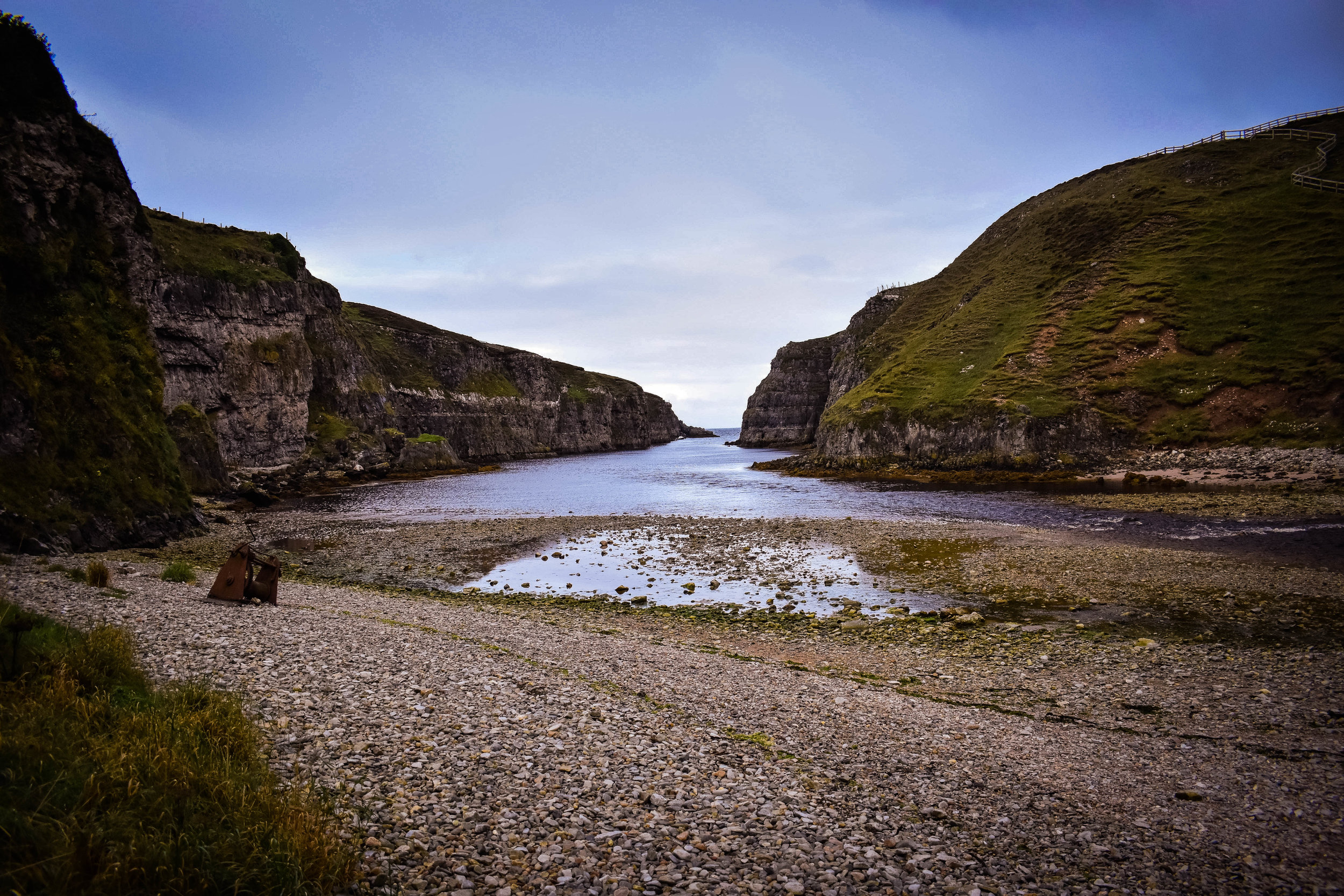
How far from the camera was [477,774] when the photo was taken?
8.19 meters

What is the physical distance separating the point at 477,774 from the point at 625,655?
306 inches

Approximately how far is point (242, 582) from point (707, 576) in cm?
1757

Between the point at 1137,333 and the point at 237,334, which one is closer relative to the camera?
the point at 237,334

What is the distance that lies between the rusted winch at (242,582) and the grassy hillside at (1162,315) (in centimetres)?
7881

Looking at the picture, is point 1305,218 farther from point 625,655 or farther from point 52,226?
point 52,226

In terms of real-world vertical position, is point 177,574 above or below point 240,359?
below

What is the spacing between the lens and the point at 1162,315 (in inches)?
3187

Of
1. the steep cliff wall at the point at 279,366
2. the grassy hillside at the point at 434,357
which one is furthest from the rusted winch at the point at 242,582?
the grassy hillside at the point at 434,357

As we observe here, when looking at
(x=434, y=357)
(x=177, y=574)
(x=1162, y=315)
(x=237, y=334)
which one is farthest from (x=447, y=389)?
(x=1162, y=315)

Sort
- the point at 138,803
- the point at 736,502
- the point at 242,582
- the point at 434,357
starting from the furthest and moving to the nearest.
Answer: the point at 434,357
the point at 736,502
the point at 242,582
the point at 138,803

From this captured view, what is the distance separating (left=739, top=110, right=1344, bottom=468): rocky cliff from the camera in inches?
2638

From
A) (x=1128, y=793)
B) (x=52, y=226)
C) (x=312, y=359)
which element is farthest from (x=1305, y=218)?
(x=312, y=359)

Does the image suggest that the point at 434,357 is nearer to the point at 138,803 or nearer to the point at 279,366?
the point at 279,366

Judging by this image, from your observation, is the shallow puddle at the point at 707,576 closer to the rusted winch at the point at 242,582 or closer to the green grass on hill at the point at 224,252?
the rusted winch at the point at 242,582
